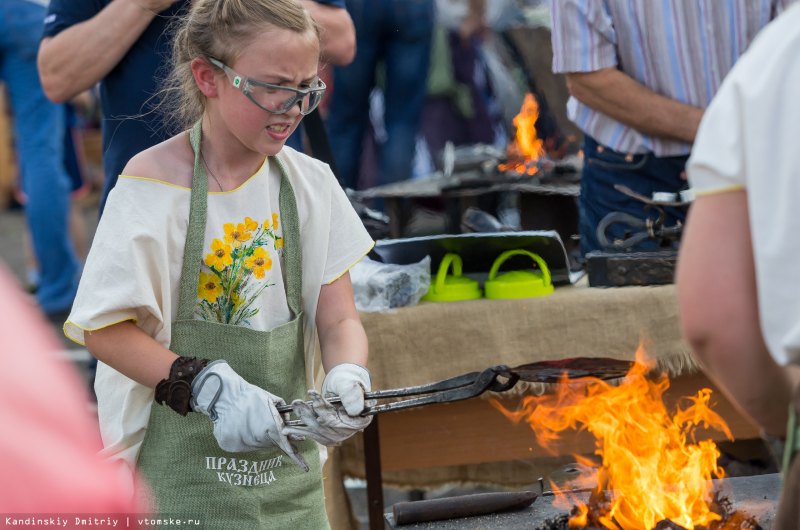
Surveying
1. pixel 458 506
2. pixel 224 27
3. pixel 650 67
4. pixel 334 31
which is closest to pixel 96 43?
pixel 334 31

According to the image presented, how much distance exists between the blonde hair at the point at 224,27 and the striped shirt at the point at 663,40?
4.81 feet

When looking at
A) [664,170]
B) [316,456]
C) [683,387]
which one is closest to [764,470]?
[683,387]

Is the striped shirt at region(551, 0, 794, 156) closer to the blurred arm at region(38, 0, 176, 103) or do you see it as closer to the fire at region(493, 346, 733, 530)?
the fire at region(493, 346, 733, 530)

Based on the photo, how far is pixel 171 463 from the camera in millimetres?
2510

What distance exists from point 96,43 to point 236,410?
59.3 inches

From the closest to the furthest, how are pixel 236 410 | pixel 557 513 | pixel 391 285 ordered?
pixel 236 410
pixel 557 513
pixel 391 285

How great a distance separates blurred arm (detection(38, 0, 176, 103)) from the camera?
11.0 ft

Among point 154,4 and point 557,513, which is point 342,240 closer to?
point 557,513

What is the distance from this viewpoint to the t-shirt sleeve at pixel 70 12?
348 centimetres

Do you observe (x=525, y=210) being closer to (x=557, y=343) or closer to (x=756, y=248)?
(x=557, y=343)

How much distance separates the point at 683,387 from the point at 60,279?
14.5 ft

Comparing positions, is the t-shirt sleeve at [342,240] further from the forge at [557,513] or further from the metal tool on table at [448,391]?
the forge at [557,513]

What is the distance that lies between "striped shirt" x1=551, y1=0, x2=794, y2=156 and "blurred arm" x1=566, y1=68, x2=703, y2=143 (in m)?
0.04

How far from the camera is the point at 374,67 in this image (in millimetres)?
6699
